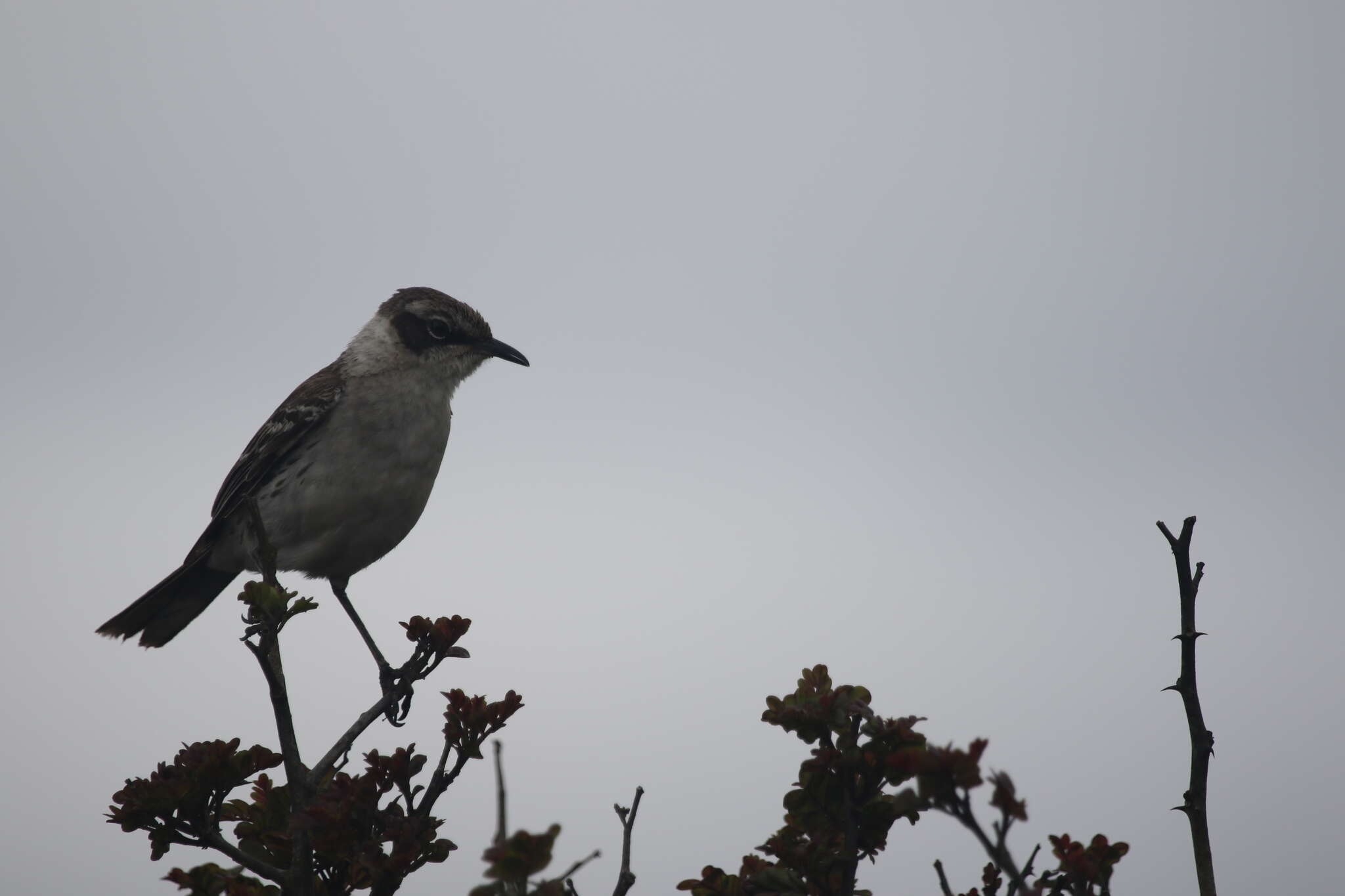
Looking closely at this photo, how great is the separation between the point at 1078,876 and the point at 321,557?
214 inches

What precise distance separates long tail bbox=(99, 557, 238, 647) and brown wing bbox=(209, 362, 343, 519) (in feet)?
1.61

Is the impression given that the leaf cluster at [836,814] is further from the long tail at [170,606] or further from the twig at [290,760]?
the long tail at [170,606]

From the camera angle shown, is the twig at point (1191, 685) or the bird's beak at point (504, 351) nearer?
the twig at point (1191, 685)

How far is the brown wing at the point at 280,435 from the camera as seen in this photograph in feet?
24.8

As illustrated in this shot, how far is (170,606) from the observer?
315 inches

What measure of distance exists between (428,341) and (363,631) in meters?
2.09

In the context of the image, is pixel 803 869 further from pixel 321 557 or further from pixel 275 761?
pixel 321 557

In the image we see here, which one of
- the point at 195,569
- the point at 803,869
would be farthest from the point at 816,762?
the point at 195,569

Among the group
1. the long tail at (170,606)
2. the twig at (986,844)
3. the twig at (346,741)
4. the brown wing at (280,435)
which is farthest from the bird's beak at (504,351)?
the twig at (986,844)

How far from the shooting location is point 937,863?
2648 mm

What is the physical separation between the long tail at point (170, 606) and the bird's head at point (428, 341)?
5.94ft

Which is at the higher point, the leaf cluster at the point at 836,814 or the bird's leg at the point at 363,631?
the bird's leg at the point at 363,631

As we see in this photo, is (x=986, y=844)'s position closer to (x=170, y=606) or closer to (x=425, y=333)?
(x=425, y=333)

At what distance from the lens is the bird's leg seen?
736 cm
